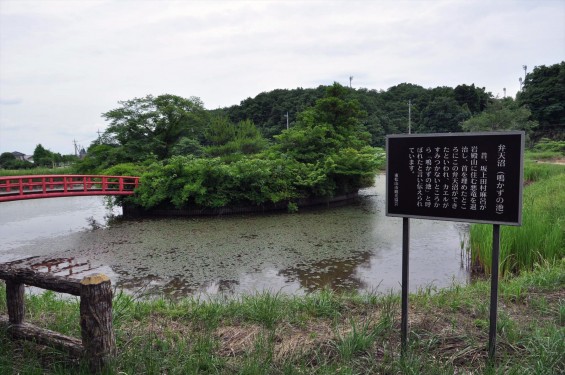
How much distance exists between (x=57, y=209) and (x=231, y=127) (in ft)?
27.6

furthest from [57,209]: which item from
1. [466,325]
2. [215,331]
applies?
[466,325]

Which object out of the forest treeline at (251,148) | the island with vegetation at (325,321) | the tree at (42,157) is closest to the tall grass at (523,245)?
the island with vegetation at (325,321)

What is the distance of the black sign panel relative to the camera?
7.89 feet

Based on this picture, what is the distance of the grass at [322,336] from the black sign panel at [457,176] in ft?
2.68

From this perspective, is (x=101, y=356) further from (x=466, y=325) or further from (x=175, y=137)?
(x=175, y=137)

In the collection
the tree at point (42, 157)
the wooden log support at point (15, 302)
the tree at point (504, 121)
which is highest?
the tree at point (504, 121)

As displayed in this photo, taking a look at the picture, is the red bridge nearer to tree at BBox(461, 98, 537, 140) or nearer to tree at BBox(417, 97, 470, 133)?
tree at BBox(461, 98, 537, 140)

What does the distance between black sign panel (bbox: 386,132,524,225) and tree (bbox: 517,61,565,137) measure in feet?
109

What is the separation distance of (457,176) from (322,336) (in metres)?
1.38

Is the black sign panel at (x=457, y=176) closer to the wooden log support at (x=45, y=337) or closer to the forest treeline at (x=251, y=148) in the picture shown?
the wooden log support at (x=45, y=337)

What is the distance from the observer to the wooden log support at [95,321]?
225cm

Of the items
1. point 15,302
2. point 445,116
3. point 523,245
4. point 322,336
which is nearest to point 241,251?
point 523,245

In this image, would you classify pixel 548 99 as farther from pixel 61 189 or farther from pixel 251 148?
pixel 61 189

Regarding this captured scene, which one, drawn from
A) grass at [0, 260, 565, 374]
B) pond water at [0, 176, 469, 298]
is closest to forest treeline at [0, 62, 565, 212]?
pond water at [0, 176, 469, 298]
